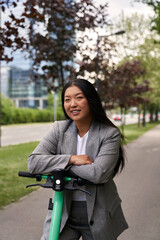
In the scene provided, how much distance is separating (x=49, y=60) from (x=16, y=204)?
6252 mm

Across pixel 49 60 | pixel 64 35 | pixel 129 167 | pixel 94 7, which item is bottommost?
pixel 129 167

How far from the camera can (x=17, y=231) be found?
4605 millimetres

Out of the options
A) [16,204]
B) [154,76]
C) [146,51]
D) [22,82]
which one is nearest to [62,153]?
[16,204]

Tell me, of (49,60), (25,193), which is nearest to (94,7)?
(49,60)

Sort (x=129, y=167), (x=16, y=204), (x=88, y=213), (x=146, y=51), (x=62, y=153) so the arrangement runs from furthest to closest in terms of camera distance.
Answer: (x=146, y=51)
(x=129, y=167)
(x=16, y=204)
(x=62, y=153)
(x=88, y=213)

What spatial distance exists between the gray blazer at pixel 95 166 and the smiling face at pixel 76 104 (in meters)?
0.13

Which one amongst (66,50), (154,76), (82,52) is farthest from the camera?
(154,76)

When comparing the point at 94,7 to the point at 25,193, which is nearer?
the point at 25,193

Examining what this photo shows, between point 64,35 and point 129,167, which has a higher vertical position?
point 64,35

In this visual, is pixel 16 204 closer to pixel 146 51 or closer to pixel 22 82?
pixel 146 51

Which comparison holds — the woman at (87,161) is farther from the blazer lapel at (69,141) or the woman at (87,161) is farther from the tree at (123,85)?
the tree at (123,85)

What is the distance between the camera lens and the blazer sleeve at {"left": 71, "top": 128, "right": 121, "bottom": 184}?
2135 millimetres

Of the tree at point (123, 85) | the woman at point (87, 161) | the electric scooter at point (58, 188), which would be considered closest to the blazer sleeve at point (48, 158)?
the woman at point (87, 161)

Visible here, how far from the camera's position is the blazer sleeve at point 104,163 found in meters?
2.13
